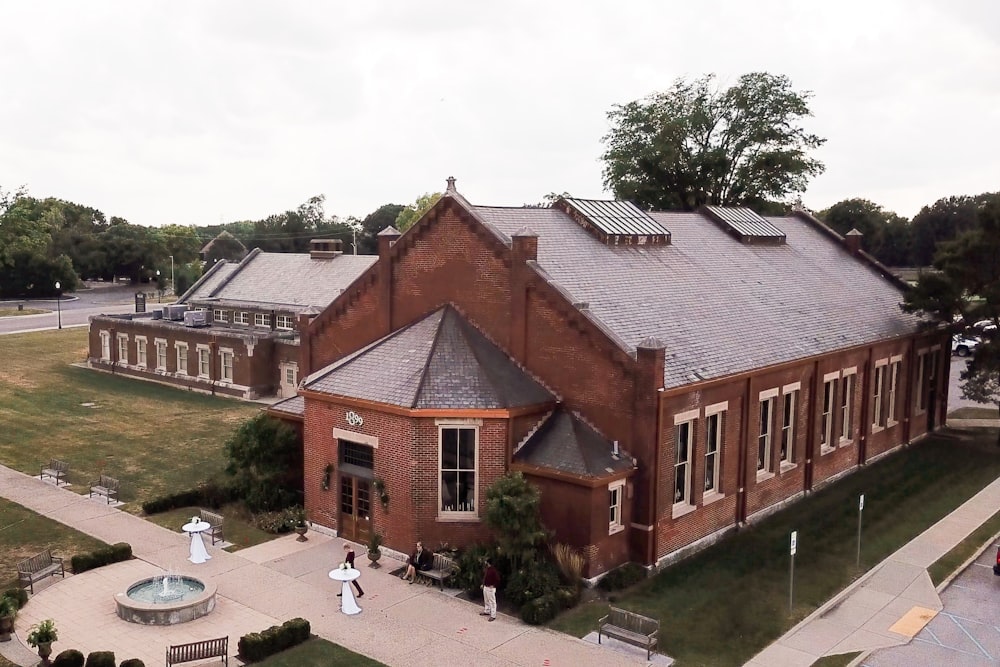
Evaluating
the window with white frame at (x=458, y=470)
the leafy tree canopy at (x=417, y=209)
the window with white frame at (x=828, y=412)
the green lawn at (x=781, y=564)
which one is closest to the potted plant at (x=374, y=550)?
the window with white frame at (x=458, y=470)

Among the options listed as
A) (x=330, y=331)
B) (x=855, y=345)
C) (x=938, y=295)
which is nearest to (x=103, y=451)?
(x=330, y=331)

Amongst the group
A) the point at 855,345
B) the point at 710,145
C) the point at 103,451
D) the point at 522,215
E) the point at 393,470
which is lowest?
the point at 103,451

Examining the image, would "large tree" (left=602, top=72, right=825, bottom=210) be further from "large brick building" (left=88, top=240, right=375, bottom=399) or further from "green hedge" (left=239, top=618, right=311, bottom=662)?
"green hedge" (left=239, top=618, right=311, bottom=662)

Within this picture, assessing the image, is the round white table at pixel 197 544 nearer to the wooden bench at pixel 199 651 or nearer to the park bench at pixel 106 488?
the wooden bench at pixel 199 651

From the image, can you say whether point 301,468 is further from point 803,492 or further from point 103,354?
point 103,354

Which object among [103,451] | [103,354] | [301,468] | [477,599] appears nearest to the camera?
[477,599]

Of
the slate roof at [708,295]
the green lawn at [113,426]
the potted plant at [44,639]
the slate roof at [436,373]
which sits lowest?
the green lawn at [113,426]
